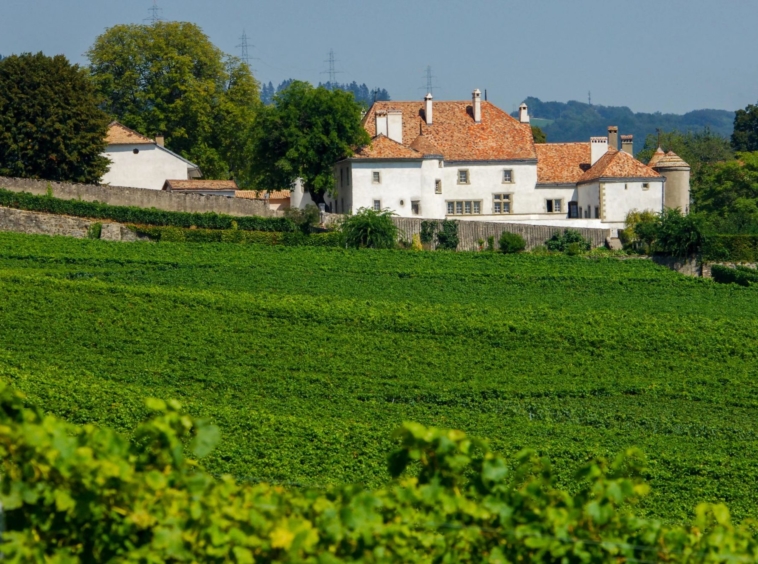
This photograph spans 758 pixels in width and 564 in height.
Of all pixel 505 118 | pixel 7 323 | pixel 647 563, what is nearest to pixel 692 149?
pixel 505 118

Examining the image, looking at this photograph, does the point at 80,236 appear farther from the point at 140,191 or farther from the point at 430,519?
the point at 430,519

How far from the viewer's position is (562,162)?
2530 inches

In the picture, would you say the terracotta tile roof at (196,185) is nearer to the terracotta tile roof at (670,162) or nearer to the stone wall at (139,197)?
the stone wall at (139,197)

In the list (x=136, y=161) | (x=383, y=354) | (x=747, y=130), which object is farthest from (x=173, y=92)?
(x=747, y=130)

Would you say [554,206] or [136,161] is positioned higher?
[136,161]

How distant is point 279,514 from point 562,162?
59.4 meters

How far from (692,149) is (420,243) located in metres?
85.0

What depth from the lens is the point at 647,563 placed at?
262 inches

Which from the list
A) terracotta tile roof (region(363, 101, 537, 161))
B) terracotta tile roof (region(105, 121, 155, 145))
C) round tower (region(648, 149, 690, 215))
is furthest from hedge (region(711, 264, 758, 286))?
terracotta tile roof (region(105, 121, 155, 145))

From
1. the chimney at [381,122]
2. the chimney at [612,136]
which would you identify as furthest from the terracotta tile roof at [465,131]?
the chimney at [612,136]

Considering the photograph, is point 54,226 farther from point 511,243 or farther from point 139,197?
point 511,243

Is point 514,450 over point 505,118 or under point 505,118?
under

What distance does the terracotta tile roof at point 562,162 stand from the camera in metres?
63.5

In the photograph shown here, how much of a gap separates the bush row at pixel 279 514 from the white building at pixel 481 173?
169ft
